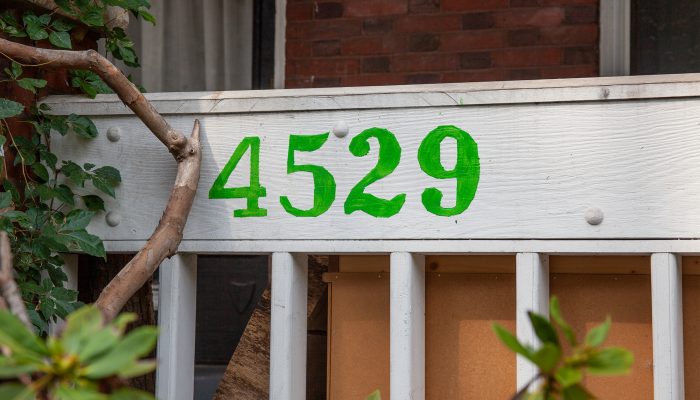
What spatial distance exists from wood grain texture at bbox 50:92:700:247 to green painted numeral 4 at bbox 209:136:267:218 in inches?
0.5

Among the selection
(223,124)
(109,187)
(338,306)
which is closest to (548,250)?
(338,306)

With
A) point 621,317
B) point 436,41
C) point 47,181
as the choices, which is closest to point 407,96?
point 621,317

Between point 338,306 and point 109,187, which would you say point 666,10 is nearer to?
point 338,306

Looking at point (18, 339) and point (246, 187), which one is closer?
point (18, 339)

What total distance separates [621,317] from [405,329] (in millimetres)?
456

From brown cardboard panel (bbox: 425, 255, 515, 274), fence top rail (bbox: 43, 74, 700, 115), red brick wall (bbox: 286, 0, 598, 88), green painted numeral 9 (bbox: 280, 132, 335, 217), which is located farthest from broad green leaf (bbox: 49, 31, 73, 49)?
red brick wall (bbox: 286, 0, 598, 88)

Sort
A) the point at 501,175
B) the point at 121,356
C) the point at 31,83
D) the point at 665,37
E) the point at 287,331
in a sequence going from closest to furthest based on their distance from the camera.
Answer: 1. the point at 121,356
2. the point at 501,175
3. the point at 287,331
4. the point at 31,83
5. the point at 665,37

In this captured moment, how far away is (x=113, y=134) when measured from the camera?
7.59 feet

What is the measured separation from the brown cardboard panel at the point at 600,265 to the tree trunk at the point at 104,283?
1.02 metres

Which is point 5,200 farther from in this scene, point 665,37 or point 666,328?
point 665,37

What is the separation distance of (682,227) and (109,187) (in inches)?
48.9

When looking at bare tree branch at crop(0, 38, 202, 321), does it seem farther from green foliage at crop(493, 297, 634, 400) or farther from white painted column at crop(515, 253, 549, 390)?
green foliage at crop(493, 297, 634, 400)

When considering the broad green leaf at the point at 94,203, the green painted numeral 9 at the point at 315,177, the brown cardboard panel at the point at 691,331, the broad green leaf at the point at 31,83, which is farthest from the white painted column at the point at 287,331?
the brown cardboard panel at the point at 691,331

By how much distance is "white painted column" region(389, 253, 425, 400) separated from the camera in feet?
6.70
